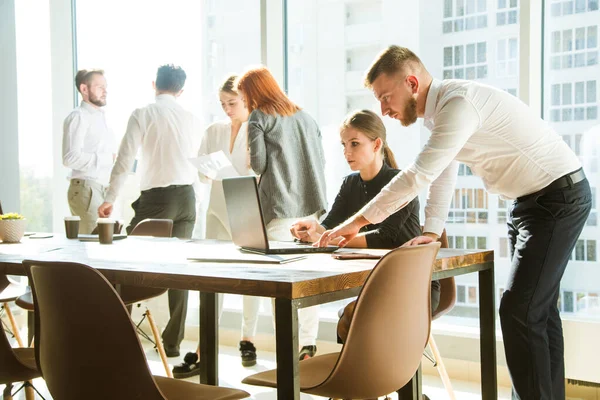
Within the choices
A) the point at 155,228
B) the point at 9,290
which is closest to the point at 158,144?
the point at 155,228

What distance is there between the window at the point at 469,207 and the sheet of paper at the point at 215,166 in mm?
1192

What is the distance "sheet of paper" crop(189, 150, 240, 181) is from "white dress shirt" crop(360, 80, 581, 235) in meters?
1.48

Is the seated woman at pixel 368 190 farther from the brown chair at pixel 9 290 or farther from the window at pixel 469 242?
the brown chair at pixel 9 290

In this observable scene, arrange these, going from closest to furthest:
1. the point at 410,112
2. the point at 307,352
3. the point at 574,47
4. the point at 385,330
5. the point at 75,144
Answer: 1. the point at 385,330
2. the point at 410,112
3. the point at 574,47
4. the point at 307,352
5. the point at 75,144

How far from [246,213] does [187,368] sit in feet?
5.50

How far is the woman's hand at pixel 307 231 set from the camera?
262cm

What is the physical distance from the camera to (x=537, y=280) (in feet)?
7.55

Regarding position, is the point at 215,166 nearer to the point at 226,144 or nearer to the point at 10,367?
the point at 226,144

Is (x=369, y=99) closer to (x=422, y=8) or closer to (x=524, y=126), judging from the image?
(x=422, y=8)

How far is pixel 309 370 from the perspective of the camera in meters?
2.04

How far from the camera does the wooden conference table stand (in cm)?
154

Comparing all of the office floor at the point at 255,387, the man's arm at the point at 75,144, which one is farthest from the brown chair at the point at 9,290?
the man's arm at the point at 75,144

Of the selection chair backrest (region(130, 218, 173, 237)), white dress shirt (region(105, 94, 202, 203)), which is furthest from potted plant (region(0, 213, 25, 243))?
white dress shirt (region(105, 94, 202, 203))

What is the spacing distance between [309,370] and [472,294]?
1779mm
